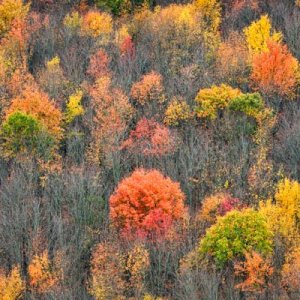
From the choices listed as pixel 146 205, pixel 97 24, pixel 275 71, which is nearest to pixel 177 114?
pixel 275 71

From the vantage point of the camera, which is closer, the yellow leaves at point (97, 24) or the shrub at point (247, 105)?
the shrub at point (247, 105)

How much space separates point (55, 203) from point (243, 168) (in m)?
14.8

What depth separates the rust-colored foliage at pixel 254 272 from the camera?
3559 centimetres

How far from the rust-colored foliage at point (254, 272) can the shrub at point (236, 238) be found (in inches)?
29.6

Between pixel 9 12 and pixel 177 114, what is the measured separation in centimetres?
3060

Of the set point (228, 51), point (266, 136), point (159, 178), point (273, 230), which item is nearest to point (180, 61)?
point (228, 51)

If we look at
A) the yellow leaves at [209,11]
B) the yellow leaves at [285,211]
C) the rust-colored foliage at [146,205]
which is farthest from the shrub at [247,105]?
the yellow leaves at [209,11]

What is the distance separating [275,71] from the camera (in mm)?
60625

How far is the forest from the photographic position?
123 ft

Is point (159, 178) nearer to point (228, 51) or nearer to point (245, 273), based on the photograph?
point (245, 273)

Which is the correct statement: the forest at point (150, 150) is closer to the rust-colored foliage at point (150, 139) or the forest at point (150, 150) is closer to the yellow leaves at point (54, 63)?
the rust-colored foliage at point (150, 139)

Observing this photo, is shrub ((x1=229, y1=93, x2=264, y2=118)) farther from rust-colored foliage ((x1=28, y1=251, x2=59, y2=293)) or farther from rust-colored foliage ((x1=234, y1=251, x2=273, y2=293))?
rust-colored foliage ((x1=28, y1=251, x2=59, y2=293))

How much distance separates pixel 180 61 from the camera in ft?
216

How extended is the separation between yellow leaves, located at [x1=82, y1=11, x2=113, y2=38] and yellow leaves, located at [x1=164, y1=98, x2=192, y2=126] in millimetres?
18620
